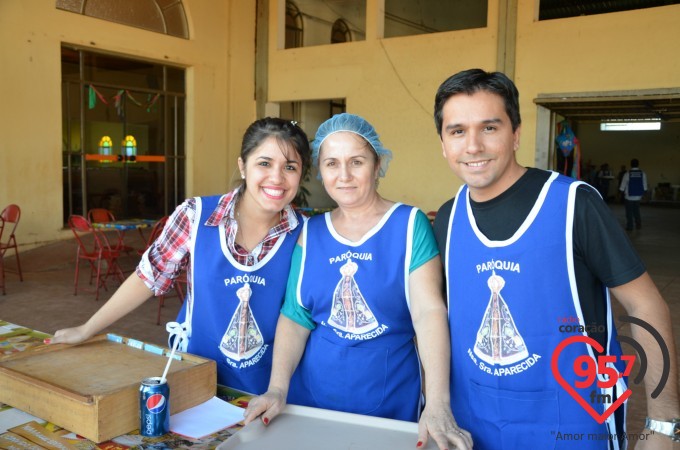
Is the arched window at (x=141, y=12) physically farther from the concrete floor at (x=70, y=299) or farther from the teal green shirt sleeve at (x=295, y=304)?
the teal green shirt sleeve at (x=295, y=304)

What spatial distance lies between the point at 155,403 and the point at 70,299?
225 inches

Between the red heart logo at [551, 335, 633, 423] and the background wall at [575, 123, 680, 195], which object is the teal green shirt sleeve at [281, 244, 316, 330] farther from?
the background wall at [575, 123, 680, 195]

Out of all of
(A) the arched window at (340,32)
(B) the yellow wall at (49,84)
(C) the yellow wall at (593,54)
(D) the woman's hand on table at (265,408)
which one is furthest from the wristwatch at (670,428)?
(A) the arched window at (340,32)

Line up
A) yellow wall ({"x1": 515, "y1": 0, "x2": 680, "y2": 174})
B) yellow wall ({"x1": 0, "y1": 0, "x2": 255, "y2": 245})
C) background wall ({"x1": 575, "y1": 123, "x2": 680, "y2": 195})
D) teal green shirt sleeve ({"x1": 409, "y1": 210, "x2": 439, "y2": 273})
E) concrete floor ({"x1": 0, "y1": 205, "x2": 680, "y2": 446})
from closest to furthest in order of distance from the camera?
teal green shirt sleeve ({"x1": 409, "y1": 210, "x2": 439, "y2": 273}) < concrete floor ({"x1": 0, "y1": 205, "x2": 680, "y2": 446}) < yellow wall ({"x1": 515, "y1": 0, "x2": 680, "y2": 174}) < yellow wall ({"x1": 0, "y1": 0, "x2": 255, "y2": 245}) < background wall ({"x1": 575, "y1": 123, "x2": 680, "y2": 195})

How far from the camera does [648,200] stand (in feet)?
74.8

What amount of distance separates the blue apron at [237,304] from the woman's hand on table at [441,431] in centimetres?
68

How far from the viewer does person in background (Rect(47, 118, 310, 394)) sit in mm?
1909

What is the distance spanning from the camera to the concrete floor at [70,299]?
5332 mm

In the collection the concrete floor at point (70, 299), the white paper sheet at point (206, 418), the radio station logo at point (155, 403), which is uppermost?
the radio station logo at point (155, 403)

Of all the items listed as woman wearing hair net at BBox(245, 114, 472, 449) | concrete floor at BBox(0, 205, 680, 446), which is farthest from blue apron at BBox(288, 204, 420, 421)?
concrete floor at BBox(0, 205, 680, 446)

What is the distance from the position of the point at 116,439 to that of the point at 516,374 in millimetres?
1043

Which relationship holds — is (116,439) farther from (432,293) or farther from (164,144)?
(164,144)

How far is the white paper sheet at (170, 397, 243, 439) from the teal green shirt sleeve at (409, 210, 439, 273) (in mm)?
666

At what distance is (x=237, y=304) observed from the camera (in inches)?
75.3
